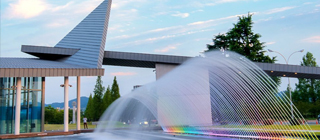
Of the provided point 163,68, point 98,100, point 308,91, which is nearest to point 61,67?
point 163,68

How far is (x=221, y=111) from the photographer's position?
3838 cm

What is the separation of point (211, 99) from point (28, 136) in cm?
1893

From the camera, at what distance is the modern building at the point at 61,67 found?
25.3m

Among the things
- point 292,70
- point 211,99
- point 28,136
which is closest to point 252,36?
point 292,70

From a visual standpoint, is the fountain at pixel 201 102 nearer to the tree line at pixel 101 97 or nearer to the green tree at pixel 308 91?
the tree line at pixel 101 97

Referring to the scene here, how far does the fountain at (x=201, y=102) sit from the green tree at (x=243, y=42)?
2069 centimetres

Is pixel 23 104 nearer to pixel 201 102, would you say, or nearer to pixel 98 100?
pixel 201 102

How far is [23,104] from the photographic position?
89.4 feet

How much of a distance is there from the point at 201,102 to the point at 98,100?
4299cm

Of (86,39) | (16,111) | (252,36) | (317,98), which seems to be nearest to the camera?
(16,111)

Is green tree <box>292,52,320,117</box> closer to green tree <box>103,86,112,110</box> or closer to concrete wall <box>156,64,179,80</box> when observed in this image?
green tree <box>103,86,112,110</box>

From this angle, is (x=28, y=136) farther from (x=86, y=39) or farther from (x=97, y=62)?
(x=86, y=39)

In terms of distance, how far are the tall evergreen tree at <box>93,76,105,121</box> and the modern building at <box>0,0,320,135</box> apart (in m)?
34.0

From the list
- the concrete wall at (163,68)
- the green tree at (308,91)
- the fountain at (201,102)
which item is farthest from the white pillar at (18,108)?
the green tree at (308,91)
